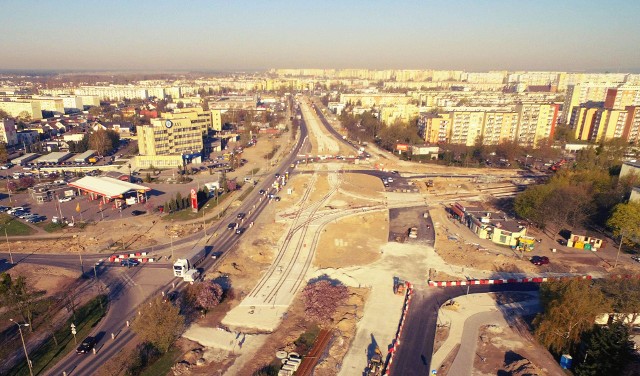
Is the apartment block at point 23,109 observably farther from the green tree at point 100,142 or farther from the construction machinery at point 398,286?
the construction machinery at point 398,286

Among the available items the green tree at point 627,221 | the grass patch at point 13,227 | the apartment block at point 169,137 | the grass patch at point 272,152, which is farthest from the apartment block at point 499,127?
the grass patch at point 13,227

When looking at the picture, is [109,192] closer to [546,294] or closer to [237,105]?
[546,294]

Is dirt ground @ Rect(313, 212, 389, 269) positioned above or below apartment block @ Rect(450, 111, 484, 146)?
below

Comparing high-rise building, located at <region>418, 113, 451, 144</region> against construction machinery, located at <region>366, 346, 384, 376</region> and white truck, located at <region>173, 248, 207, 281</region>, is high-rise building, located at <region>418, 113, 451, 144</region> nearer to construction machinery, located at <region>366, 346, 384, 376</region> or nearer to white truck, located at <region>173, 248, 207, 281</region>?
white truck, located at <region>173, 248, 207, 281</region>

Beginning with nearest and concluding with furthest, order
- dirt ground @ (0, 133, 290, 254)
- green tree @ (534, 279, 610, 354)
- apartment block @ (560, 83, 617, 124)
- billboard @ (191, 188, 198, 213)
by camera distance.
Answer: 1. green tree @ (534, 279, 610, 354)
2. dirt ground @ (0, 133, 290, 254)
3. billboard @ (191, 188, 198, 213)
4. apartment block @ (560, 83, 617, 124)

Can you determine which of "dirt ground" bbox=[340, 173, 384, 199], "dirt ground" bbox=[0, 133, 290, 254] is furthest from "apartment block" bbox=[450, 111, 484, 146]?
"dirt ground" bbox=[0, 133, 290, 254]

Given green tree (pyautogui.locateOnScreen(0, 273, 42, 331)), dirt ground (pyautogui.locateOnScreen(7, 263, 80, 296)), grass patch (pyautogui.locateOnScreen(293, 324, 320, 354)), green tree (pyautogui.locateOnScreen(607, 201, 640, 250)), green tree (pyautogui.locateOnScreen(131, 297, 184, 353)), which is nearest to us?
green tree (pyautogui.locateOnScreen(131, 297, 184, 353))
